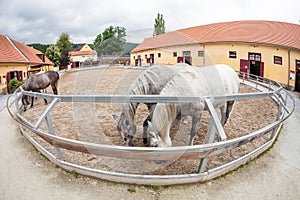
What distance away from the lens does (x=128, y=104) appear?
3275 mm

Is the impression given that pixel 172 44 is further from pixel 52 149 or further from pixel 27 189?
pixel 27 189

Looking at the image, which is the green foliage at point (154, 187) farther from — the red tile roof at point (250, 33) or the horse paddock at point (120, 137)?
the red tile roof at point (250, 33)

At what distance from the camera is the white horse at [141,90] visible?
3.22m

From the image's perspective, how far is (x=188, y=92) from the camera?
3215mm

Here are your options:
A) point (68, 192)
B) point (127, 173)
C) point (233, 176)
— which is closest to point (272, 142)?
point (233, 176)

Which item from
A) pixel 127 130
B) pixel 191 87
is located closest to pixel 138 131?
pixel 127 130

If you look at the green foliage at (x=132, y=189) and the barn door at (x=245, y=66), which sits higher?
the barn door at (x=245, y=66)

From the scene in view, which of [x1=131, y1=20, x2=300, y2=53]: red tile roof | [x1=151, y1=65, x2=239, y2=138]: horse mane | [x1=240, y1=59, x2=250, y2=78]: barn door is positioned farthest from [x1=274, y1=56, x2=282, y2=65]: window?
[x1=151, y1=65, x2=239, y2=138]: horse mane

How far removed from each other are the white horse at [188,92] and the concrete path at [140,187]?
77cm

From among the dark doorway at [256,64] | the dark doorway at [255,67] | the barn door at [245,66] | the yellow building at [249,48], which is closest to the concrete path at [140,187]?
the yellow building at [249,48]

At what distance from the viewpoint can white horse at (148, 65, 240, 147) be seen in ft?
8.94

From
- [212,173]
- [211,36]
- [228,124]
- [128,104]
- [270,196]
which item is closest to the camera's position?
[270,196]

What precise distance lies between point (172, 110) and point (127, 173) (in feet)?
3.94

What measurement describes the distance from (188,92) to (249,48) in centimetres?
1373
